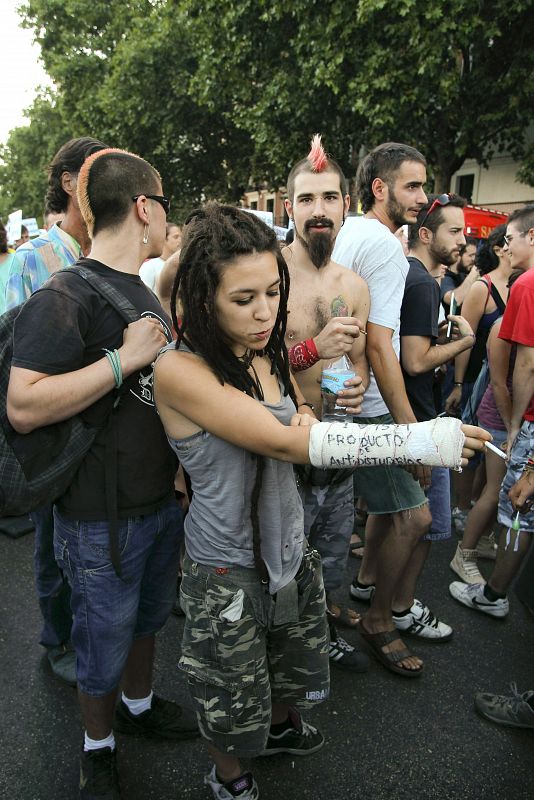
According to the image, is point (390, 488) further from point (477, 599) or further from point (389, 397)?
point (477, 599)

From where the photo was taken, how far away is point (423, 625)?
3047mm

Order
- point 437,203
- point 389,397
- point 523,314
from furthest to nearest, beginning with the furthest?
point 437,203 < point 523,314 < point 389,397

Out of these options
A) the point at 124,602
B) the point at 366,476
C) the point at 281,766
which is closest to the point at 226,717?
the point at 124,602

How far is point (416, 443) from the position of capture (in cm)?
147

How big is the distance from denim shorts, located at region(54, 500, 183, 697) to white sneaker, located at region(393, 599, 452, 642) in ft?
5.40

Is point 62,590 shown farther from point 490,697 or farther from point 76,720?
point 490,697

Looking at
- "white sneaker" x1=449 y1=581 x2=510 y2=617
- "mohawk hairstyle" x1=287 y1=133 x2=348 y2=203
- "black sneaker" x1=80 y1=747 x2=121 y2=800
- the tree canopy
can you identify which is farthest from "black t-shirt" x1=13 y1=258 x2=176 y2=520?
the tree canopy

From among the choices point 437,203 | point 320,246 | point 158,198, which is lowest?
point 320,246

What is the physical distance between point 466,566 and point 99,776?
2.48 meters

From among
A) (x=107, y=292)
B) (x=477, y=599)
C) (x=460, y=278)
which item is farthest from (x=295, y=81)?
(x=107, y=292)

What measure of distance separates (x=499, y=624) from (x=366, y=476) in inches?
51.9

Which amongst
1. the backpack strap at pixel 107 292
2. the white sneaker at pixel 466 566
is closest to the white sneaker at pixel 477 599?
the white sneaker at pixel 466 566

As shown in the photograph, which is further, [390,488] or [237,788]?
[390,488]

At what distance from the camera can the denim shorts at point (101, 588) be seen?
6.05 feet
